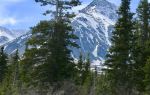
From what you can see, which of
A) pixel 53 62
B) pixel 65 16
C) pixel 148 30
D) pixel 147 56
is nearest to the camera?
pixel 53 62

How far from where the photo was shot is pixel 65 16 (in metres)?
42.4

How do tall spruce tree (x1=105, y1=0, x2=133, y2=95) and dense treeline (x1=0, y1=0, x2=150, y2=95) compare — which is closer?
dense treeline (x1=0, y1=0, x2=150, y2=95)

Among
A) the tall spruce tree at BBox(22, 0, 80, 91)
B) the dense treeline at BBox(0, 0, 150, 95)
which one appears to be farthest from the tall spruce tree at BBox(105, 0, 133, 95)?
the tall spruce tree at BBox(22, 0, 80, 91)

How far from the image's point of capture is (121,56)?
4650 cm

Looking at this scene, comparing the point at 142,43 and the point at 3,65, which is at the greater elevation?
the point at 142,43

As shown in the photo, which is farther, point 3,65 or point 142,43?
point 3,65

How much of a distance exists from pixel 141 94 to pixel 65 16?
11451mm

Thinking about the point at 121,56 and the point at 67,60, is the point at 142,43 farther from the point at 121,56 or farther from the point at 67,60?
the point at 67,60

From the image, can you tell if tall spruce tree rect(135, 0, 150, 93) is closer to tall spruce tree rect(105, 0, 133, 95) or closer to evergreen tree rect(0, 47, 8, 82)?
tall spruce tree rect(105, 0, 133, 95)

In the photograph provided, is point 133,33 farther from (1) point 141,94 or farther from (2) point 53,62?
(2) point 53,62

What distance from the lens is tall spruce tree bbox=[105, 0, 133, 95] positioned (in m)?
46.2

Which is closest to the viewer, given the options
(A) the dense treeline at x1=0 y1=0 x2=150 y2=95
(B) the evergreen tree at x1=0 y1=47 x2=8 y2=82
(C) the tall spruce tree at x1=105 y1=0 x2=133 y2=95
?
(A) the dense treeline at x1=0 y1=0 x2=150 y2=95

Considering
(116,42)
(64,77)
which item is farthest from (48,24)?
(116,42)

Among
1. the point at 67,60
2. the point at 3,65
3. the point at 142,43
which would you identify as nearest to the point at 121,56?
the point at 67,60
